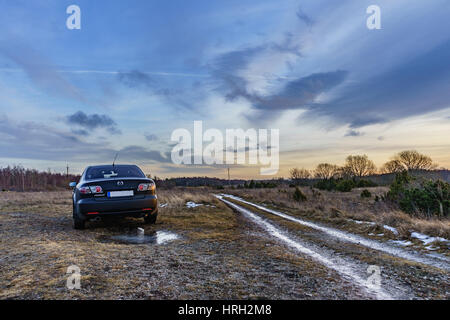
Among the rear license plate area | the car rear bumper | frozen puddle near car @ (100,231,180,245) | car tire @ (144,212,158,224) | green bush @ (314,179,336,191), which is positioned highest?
the rear license plate area

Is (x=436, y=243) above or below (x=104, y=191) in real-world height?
below

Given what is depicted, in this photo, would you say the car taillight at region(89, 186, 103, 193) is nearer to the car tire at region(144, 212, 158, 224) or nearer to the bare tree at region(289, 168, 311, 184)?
the car tire at region(144, 212, 158, 224)

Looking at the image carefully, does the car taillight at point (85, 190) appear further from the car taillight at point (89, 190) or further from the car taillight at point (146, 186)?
the car taillight at point (146, 186)

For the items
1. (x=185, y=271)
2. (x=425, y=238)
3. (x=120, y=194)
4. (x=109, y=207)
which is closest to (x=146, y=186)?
(x=120, y=194)

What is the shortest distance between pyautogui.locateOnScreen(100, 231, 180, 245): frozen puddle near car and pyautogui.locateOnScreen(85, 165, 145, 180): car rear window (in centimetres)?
167

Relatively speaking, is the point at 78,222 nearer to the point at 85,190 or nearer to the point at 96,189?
the point at 85,190

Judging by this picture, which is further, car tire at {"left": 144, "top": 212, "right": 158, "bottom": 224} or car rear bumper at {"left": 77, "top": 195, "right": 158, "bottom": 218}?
car tire at {"left": 144, "top": 212, "right": 158, "bottom": 224}

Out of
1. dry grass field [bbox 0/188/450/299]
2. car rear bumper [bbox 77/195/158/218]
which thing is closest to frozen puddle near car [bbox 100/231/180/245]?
dry grass field [bbox 0/188/450/299]

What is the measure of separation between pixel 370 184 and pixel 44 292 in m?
60.7

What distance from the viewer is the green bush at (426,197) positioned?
1037 cm

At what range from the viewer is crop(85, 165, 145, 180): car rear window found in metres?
7.57

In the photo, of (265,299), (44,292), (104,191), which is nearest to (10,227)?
(104,191)
